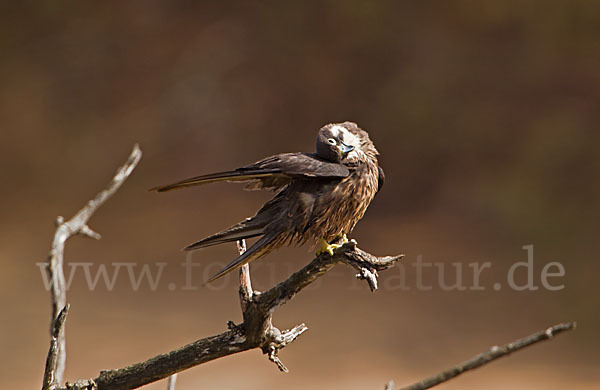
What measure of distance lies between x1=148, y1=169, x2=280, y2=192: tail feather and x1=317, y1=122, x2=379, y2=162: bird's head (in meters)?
0.23

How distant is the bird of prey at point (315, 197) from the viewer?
187 cm

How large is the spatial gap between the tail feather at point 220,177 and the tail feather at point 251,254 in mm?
203

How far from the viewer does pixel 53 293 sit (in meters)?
2.23

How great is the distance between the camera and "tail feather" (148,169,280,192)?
4.98 feet

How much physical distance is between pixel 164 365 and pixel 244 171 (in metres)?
0.61

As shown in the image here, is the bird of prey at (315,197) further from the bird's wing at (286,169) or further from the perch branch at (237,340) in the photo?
the perch branch at (237,340)

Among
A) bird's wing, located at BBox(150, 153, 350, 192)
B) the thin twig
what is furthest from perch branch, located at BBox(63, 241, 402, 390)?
bird's wing, located at BBox(150, 153, 350, 192)

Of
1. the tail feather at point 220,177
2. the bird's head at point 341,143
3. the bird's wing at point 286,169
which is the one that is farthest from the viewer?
the bird's head at point 341,143

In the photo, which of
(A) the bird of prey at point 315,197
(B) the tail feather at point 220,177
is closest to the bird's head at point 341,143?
(A) the bird of prey at point 315,197

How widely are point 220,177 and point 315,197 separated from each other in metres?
0.39

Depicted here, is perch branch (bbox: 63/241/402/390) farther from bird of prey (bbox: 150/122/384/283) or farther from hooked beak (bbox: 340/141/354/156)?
hooked beak (bbox: 340/141/354/156)

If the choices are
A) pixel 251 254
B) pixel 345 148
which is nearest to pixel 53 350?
pixel 251 254

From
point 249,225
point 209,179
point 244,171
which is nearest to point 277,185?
point 249,225

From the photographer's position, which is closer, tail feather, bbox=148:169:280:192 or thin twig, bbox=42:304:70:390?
tail feather, bbox=148:169:280:192
